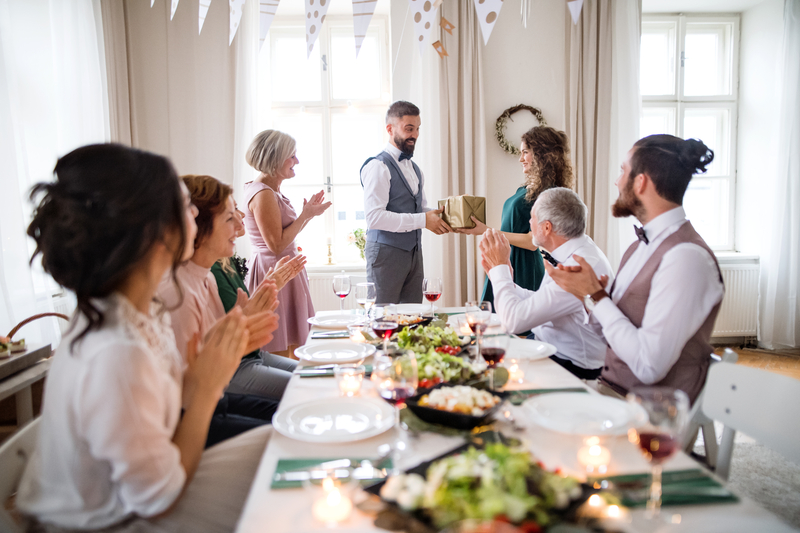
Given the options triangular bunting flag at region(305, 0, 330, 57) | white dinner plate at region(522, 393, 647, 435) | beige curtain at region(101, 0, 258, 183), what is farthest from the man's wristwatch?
beige curtain at region(101, 0, 258, 183)

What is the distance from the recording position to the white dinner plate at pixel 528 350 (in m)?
1.59

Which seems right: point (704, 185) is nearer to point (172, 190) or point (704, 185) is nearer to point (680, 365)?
point (680, 365)

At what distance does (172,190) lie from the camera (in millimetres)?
991

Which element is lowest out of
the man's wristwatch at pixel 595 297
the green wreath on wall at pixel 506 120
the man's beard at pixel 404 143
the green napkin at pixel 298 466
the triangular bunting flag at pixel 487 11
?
the green napkin at pixel 298 466

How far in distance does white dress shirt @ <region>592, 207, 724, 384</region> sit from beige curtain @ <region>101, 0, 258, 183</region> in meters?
3.44

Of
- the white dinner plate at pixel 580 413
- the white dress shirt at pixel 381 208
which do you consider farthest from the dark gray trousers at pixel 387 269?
the white dinner plate at pixel 580 413

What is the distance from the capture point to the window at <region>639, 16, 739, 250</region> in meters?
4.67

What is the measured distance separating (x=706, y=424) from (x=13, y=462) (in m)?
1.71

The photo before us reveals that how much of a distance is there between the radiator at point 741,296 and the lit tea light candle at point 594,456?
4207 millimetres

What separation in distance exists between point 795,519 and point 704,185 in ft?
11.9

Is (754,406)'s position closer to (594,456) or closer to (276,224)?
(594,456)

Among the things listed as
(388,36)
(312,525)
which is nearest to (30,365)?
(312,525)

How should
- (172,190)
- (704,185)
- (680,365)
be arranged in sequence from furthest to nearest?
(704,185), (680,365), (172,190)

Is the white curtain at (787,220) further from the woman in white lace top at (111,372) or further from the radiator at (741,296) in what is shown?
the woman in white lace top at (111,372)
